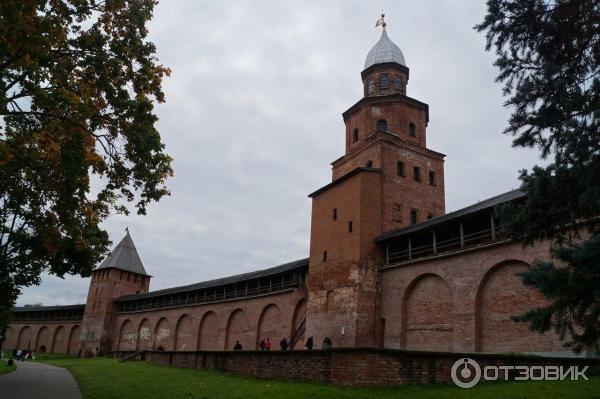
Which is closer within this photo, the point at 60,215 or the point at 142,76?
the point at 142,76

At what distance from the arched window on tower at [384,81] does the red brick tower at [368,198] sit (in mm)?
57

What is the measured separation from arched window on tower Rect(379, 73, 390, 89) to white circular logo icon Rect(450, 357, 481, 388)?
19739mm

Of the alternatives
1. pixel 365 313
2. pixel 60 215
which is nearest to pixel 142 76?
pixel 60 215

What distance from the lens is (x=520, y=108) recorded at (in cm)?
750

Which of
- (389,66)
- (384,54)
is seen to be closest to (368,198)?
(389,66)

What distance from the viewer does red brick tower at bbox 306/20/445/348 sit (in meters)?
21.9

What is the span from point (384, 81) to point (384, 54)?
1705 mm

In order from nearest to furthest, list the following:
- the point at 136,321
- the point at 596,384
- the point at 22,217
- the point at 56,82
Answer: the point at 56,82 < the point at 596,384 < the point at 22,217 < the point at 136,321

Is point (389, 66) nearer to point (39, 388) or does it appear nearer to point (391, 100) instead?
point (391, 100)

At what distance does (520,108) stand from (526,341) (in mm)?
10654

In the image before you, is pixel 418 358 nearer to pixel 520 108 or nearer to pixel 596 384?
pixel 596 384

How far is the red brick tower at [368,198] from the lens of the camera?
862 inches

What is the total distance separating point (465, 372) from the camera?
37.8 ft

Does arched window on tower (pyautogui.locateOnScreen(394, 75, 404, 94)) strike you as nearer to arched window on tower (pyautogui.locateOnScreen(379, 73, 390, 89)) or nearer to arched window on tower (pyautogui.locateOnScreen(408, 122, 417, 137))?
arched window on tower (pyautogui.locateOnScreen(379, 73, 390, 89))
